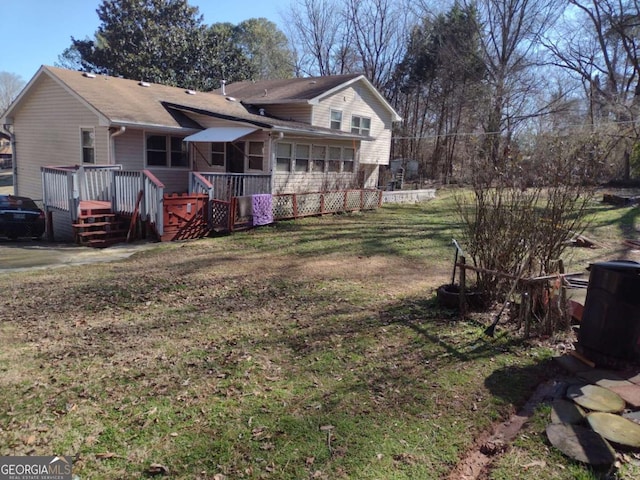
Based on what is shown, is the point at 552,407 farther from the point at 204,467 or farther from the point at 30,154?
the point at 30,154

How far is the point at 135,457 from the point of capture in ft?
9.58

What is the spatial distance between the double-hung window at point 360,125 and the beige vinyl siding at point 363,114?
20 centimetres

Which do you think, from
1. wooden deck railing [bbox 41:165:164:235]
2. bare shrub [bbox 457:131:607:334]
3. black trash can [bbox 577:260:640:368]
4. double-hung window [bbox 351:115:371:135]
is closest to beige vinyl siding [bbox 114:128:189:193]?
wooden deck railing [bbox 41:165:164:235]

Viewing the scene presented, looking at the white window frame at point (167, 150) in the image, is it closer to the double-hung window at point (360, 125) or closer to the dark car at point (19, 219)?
the dark car at point (19, 219)

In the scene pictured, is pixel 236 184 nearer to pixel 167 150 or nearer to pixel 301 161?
pixel 167 150

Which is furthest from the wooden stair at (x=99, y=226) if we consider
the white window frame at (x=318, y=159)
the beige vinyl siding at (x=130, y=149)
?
the white window frame at (x=318, y=159)

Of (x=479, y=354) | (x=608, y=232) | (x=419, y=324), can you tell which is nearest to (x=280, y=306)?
(x=419, y=324)

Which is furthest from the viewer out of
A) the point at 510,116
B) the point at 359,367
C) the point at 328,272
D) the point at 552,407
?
the point at 510,116

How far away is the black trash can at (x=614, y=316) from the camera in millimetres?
4133

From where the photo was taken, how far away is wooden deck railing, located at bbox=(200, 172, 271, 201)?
1254cm

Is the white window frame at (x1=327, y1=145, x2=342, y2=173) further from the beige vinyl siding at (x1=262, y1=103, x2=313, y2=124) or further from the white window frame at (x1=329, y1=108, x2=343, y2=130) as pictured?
the white window frame at (x1=329, y1=108, x2=343, y2=130)

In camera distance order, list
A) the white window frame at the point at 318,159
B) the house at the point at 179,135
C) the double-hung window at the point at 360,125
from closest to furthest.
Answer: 1. the house at the point at 179,135
2. the white window frame at the point at 318,159
3. the double-hung window at the point at 360,125

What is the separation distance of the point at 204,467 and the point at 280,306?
331 centimetres
